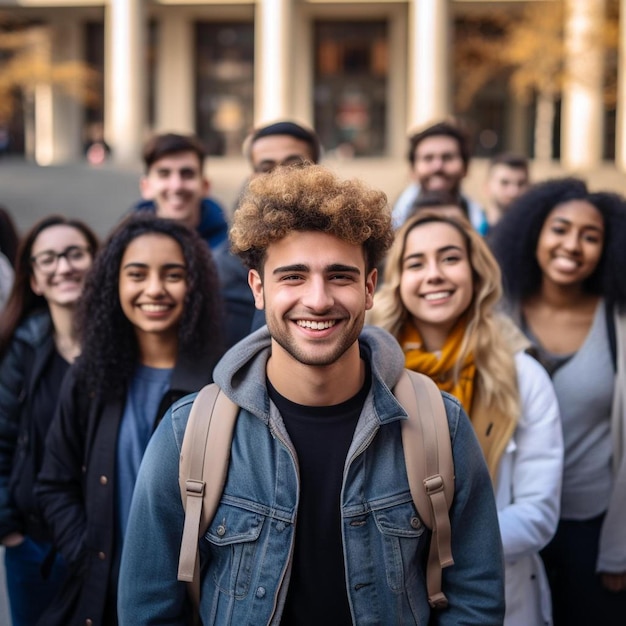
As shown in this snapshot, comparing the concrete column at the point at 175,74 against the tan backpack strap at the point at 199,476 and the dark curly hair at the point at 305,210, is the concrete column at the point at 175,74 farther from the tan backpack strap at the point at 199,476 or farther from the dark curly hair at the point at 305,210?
the tan backpack strap at the point at 199,476

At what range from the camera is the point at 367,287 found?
8.39 feet

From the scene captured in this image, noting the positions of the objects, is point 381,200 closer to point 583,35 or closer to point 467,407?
point 467,407

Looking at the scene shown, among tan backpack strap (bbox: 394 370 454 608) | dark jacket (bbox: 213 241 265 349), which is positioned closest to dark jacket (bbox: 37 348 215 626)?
dark jacket (bbox: 213 241 265 349)

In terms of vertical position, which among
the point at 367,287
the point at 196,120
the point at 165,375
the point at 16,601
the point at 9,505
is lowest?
the point at 16,601

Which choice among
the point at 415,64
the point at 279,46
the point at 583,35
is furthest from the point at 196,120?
the point at 583,35

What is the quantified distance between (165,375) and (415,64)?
27.8m

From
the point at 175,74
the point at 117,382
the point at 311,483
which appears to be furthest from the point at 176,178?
the point at 175,74

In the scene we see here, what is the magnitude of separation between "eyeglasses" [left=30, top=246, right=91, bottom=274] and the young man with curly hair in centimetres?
194

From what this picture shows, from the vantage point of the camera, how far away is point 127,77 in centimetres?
3030

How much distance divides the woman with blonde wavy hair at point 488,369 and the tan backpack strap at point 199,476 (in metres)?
1.16

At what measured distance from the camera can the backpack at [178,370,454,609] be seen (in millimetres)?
2357

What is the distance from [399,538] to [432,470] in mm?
209

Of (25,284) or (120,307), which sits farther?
(25,284)

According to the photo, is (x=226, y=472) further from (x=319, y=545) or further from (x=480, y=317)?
(x=480, y=317)
